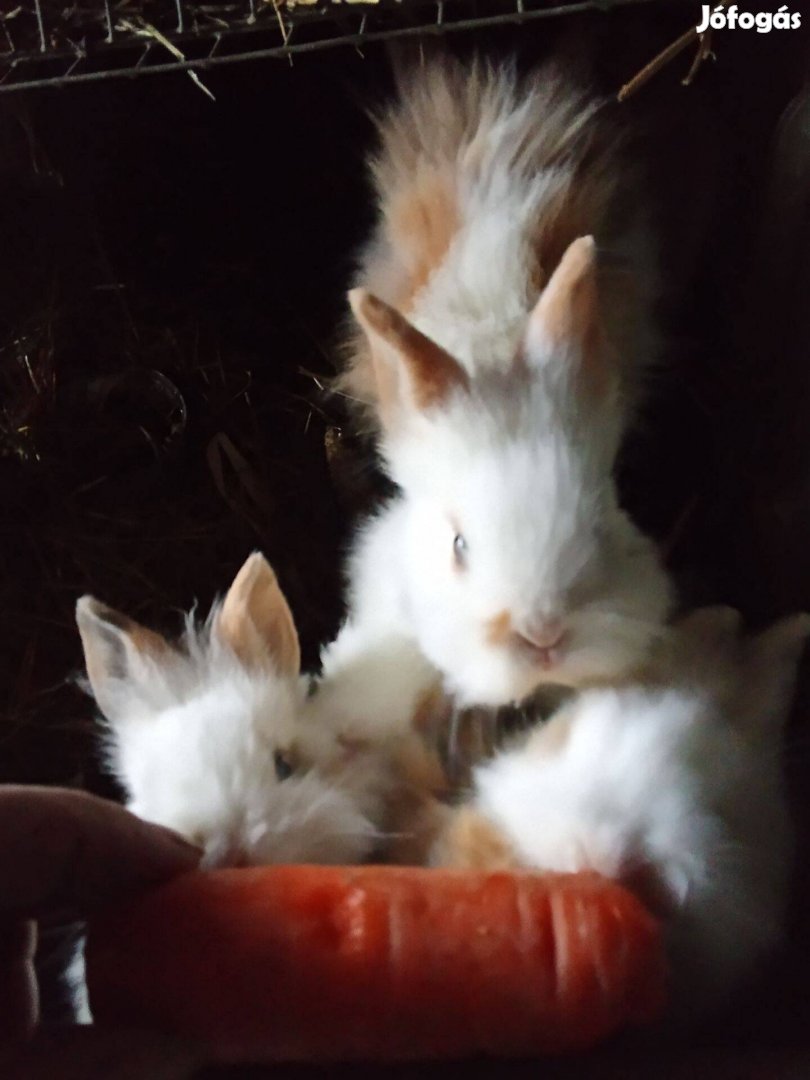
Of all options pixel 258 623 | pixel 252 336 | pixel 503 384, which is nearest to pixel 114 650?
pixel 258 623

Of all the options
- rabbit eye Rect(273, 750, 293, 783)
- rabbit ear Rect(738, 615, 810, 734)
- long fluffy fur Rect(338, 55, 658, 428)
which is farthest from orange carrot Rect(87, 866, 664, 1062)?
long fluffy fur Rect(338, 55, 658, 428)

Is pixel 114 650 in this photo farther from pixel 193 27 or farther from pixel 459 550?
pixel 193 27

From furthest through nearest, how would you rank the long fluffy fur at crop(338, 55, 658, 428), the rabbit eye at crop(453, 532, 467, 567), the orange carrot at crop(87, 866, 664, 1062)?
the long fluffy fur at crop(338, 55, 658, 428)
the rabbit eye at crop(453, 532, 467, 567)
the orange carrot at crop(87, 866, 664, 1062)

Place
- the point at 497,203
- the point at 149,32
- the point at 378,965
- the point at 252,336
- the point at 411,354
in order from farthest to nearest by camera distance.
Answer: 1. the point at 252,336
2. the point at 497,203
3. the point at 149,32
4. the point at 411,354
5. the point at 378,965

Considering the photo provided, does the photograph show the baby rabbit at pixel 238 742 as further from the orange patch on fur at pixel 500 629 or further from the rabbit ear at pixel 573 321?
the rabbit ear at pixel 573 321

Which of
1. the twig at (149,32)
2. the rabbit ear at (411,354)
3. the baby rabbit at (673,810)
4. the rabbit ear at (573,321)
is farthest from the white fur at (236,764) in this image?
the twig at (149,32)

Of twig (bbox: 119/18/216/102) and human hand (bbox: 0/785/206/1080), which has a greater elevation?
twig (bbox: 119/18/216/102)

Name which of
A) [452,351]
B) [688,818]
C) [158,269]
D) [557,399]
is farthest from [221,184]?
[688,818]

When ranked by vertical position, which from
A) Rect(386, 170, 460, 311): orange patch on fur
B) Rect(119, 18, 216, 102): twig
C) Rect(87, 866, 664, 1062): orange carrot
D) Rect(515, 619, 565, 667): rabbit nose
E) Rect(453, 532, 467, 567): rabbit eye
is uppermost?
Rect(119, 18, 216, 102): twig

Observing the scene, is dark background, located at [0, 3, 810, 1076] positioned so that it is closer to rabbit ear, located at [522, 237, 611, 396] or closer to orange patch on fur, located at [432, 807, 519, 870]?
rabbit ear, located at [522, 237, 611, 396]
